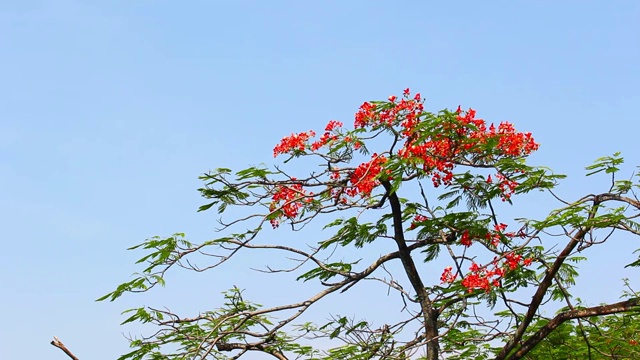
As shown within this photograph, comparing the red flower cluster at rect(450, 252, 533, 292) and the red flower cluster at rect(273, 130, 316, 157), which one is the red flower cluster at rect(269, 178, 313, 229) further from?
the red flower cluster at rect(450, 252, 533, 292)

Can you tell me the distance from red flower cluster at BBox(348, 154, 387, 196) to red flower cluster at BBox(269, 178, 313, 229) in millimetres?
632

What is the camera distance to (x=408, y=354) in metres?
9.38

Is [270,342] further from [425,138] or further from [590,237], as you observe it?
[590,237]

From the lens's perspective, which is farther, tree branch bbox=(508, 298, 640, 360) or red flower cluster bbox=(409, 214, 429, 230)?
red flower cluster bbox=(409, 214, 429, 230)

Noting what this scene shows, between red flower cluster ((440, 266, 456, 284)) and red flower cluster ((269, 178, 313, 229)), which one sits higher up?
red flower cluster ((269, 178, 313, 229))

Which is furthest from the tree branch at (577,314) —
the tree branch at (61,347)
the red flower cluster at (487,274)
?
the tree branch at (61,347)

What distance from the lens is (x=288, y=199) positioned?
916cm

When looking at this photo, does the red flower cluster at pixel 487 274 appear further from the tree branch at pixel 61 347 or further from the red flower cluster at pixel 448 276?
the tree branch at pixel 61 347

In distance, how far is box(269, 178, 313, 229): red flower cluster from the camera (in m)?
8.98

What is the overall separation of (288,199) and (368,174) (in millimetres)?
1098

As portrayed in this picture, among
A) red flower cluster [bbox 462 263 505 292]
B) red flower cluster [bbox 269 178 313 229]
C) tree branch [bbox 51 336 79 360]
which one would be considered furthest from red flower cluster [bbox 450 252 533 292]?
tree branch [bbox 51 336 79 360]

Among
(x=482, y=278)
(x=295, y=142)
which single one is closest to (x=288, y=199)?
(x=295, y=142)

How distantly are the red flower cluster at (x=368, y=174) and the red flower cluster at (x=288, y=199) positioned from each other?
2.07ft

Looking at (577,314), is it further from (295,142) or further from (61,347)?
(61,347)
